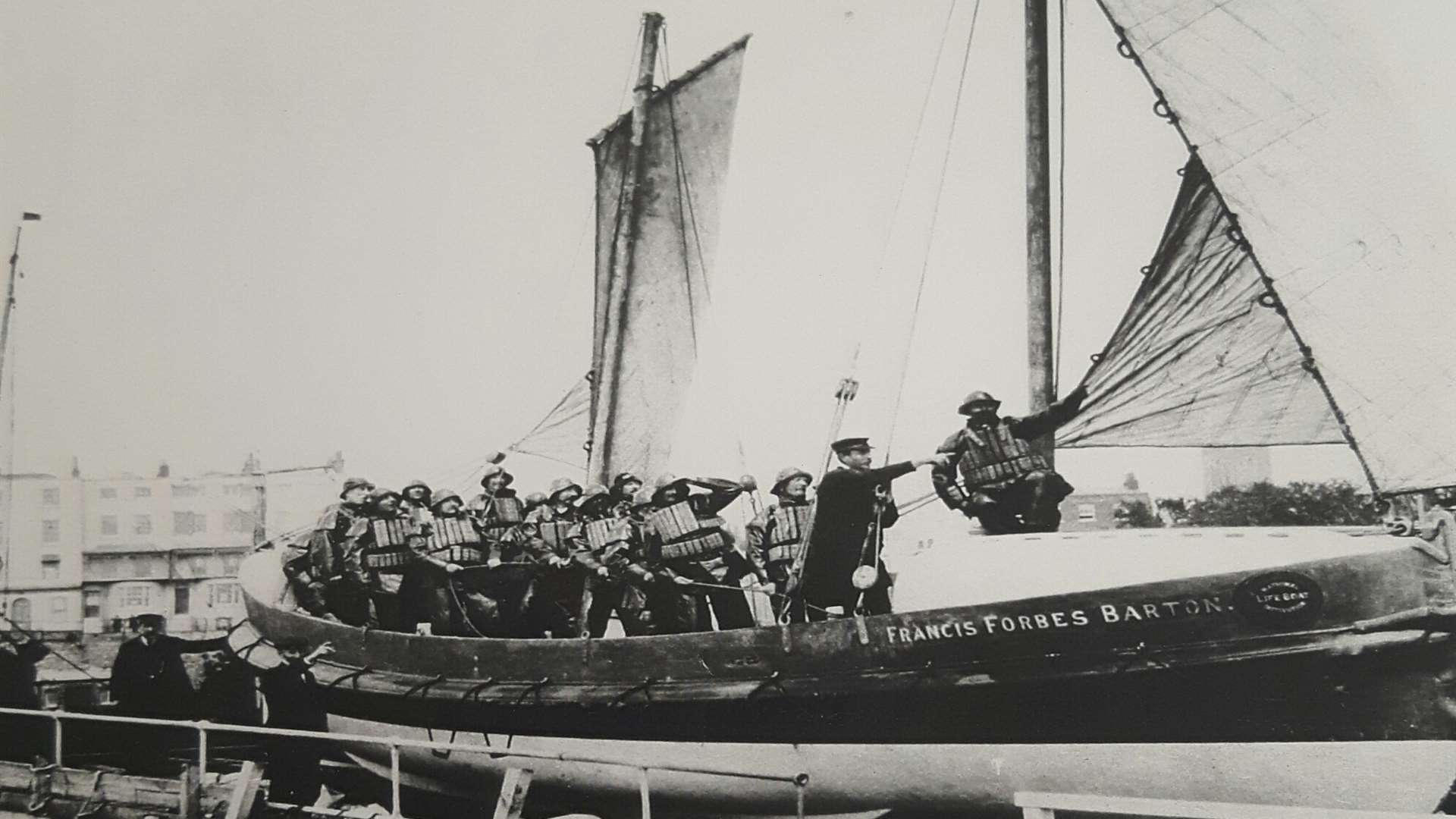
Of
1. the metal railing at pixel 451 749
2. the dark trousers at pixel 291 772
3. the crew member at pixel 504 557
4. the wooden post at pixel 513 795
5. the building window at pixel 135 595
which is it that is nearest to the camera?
the metal railing at pixel 451 749

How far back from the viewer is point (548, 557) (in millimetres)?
6973

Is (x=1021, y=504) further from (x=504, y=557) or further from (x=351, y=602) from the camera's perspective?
(x=351, y=602)

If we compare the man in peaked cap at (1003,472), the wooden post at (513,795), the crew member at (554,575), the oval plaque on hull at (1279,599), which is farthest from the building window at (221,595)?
the oval plaque on hull at (1279,599)

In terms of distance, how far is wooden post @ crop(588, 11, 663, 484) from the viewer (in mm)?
9086

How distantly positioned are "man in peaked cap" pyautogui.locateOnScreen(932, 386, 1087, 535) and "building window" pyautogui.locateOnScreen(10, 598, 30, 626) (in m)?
8.80

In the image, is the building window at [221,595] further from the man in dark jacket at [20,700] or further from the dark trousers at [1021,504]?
the dark trousers at [1021,504]

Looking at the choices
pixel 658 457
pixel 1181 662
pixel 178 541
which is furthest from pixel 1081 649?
pixel 178 541

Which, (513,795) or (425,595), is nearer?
(513,795)

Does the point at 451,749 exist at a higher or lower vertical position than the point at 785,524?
lower

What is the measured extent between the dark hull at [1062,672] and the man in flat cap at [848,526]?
1.27 feet

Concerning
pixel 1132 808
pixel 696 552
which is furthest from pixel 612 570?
pixel 1132 808

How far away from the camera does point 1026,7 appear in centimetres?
607

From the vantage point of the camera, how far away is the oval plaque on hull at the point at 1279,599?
431 cm

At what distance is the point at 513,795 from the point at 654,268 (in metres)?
5.83
